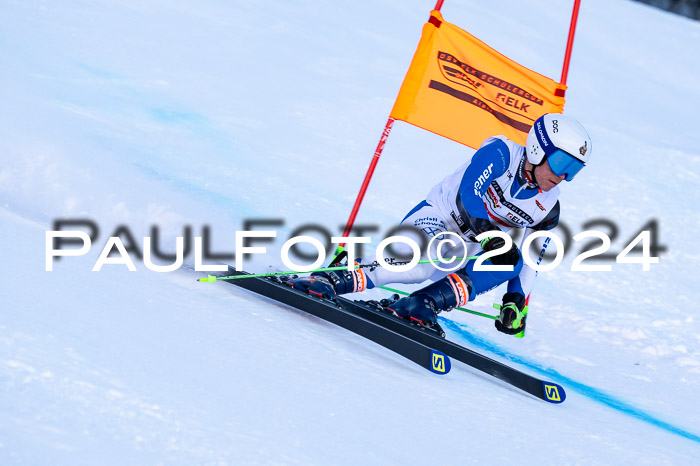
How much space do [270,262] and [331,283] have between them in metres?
0.76

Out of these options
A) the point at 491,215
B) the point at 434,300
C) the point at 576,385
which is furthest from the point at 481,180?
the point at 576,385

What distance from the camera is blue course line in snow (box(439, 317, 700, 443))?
4.01 metres

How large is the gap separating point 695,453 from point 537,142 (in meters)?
1.56

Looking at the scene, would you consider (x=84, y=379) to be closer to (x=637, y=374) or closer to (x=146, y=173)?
(x=146, y=173)

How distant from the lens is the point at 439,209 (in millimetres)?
4273

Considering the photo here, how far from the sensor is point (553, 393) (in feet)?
12.3

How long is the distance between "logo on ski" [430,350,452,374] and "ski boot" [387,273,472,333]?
0.52 m

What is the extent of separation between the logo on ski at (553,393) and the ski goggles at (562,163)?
3.22ft

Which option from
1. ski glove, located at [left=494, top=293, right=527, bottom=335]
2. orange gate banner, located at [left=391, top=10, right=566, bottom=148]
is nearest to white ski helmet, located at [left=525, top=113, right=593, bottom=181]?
ski glove, located at [left=494, top=293, right=527, bottom=335]

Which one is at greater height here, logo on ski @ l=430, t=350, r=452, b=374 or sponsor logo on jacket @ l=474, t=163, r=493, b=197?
sponsor logo on jacket @ l=474, t=163, r=493, b=197

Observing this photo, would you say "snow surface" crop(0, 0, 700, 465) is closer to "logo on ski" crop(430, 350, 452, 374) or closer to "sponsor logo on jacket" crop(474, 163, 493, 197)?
"logo on ski" crop(430, 350, 452, 374)

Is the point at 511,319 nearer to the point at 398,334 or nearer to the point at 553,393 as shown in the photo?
the point at 553,393

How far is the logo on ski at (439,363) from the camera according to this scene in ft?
11.5

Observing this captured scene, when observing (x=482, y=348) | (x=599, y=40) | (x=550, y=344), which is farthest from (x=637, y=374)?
(x=599, y=40)
